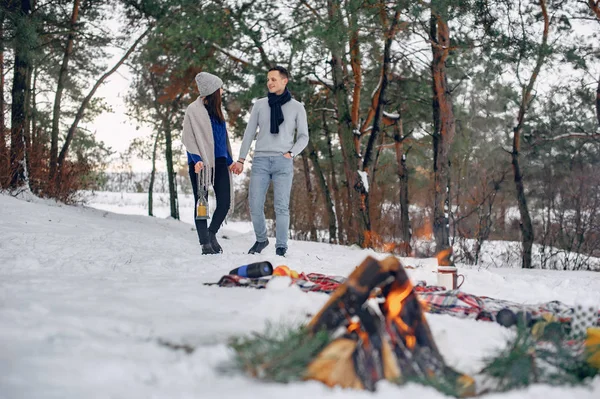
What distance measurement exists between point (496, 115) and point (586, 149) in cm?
623

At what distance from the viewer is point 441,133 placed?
353 inches

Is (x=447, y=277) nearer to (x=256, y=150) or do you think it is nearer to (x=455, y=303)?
(x=455, y=303)

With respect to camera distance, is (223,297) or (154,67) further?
(154,67)

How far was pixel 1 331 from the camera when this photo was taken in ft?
6.09

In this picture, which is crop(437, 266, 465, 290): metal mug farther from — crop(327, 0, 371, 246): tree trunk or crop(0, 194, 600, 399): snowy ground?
crop(327, 0, 371, 246): tree trunk

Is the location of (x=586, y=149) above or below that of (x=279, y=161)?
above

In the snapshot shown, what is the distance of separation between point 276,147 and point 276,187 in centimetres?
42

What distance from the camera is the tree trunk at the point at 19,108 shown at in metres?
9.09

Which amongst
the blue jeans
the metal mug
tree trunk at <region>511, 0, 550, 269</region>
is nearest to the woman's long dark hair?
the blue jeans

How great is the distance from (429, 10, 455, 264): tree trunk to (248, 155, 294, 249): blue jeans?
14.1 feet

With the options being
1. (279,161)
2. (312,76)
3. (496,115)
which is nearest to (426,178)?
(496,115)

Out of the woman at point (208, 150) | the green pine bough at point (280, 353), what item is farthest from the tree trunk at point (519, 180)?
the green pine bough at point (280, 353)

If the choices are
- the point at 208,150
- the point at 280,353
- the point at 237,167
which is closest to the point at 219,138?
the point at 208,150

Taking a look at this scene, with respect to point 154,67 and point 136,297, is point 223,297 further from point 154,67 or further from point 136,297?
point 154,67
